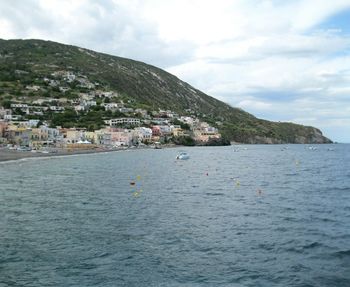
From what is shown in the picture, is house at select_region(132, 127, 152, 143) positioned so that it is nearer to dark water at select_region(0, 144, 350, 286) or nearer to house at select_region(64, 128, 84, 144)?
house at select_region(64, 128, 84, 144)

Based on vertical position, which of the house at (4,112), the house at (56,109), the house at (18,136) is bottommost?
the house at (18,136)

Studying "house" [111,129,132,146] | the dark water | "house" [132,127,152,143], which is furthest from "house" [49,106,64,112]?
the dark water

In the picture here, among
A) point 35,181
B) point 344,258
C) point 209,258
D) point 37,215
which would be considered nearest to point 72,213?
point 37,215

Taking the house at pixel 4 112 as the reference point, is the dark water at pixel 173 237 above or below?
below

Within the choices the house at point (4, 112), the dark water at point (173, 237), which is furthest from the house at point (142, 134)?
the dark water at point (173, 237)

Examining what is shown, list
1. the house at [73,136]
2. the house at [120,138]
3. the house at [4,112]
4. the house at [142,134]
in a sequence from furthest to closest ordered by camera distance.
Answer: the house at [142,134] < the house at [120,138] < the house at [4,112] < the house at [73,136]

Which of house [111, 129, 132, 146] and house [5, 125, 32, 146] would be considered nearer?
house [5, 125, 32, 146]

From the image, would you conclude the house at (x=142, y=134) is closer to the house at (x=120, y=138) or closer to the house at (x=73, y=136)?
the house at (x=120, y=138)

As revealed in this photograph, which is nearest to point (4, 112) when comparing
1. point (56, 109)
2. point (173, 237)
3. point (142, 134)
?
point (56, 109)

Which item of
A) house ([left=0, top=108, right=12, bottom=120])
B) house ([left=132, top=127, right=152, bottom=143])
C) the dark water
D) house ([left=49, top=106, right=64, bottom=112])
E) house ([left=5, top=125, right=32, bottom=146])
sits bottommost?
the dark water

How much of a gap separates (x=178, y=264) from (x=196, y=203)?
55.6 feet

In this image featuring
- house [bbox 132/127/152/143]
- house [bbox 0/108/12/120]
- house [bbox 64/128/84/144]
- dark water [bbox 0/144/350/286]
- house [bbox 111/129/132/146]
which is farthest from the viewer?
house [bbox 132/127/152/143]

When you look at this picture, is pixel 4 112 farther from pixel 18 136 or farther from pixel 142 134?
pixel 142 134

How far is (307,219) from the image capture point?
27.0 metres
